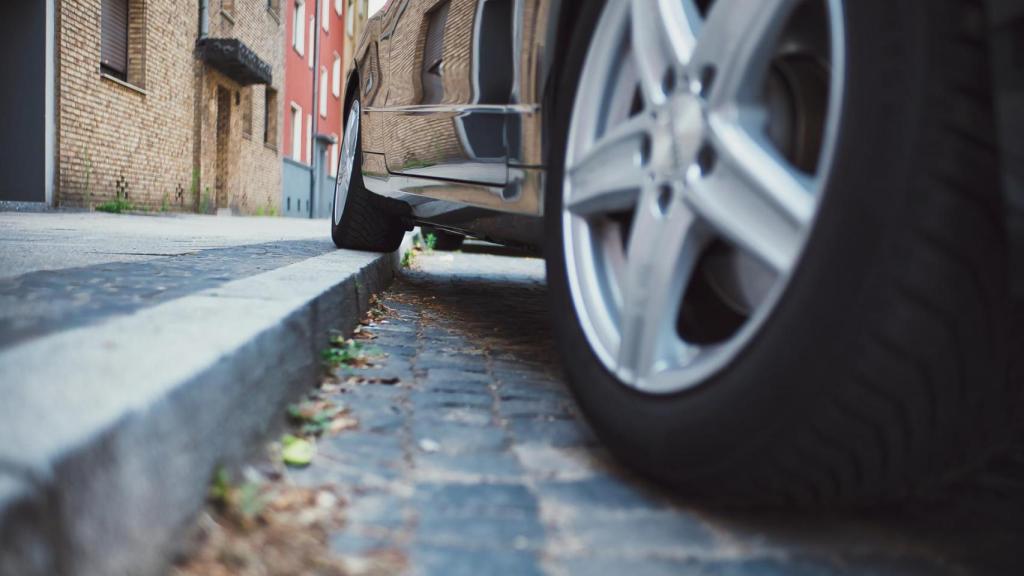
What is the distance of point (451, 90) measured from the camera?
2889 millimetres

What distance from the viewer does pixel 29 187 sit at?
10367 millimetres

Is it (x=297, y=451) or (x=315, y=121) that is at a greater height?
(x=315, y=121)

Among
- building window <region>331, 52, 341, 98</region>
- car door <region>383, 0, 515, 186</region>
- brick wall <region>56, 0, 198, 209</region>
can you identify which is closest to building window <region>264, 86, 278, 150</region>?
brick wall <region>56, 0, 198, 209</region>

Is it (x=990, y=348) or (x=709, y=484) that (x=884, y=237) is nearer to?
(x=990, y=348)

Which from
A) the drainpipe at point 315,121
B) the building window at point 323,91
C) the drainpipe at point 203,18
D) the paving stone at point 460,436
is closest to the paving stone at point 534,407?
the paving stone at point 460,436

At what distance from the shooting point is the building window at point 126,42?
12.8 meters

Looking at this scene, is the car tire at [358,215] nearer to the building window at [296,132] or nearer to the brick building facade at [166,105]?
the brick building facade at [166,105]

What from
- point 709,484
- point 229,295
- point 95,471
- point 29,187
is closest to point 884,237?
point 709,484

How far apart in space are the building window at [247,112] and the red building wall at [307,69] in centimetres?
277

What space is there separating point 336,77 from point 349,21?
2953 millimetres

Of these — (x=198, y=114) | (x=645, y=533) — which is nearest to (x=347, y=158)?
(x=645, y=533)

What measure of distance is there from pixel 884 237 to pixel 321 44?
29.7 m

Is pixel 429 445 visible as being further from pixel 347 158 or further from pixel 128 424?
pixel 347 158

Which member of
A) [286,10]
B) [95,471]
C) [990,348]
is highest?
[286,10]
